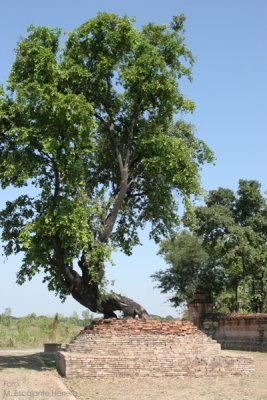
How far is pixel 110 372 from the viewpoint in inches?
520

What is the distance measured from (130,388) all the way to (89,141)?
7074mm

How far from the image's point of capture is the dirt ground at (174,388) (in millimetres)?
10352

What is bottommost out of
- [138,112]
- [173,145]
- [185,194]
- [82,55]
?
[185,194]

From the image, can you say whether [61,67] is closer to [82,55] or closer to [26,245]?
[82,55]

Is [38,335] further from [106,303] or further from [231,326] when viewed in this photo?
[106,303]

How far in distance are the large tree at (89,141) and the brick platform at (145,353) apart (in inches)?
56.0

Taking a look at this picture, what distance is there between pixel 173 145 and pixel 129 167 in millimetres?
2047

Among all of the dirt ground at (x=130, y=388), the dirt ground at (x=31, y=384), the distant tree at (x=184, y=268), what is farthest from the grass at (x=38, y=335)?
the dirt ground at (x=130, y=388)

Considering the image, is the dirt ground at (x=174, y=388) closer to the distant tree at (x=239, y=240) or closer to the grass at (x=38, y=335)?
the distant tree at (x=239, y=240)

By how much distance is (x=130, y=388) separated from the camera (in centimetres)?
1155

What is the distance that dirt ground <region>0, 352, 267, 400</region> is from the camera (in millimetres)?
10305

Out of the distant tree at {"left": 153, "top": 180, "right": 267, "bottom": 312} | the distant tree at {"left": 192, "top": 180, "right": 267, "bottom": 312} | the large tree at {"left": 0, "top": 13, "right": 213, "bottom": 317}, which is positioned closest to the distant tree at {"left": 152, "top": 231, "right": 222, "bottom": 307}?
the distant tree at {"left": 153, "top": 180, "right": 267, "bottom": 312}

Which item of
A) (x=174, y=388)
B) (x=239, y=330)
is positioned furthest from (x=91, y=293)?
(x=239, y=330)

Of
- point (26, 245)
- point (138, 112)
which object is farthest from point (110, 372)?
point (138, 112)
